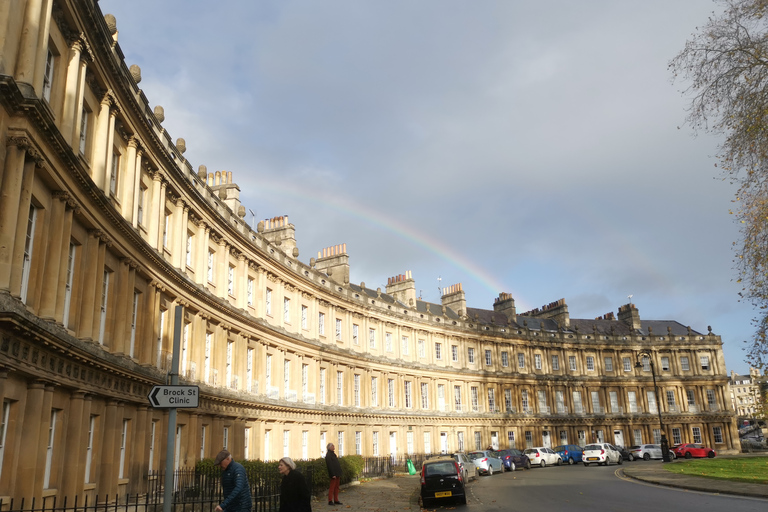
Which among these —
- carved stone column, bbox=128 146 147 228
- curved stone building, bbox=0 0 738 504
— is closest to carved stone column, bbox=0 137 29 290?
curved stone building, bbox=0 0 738 504

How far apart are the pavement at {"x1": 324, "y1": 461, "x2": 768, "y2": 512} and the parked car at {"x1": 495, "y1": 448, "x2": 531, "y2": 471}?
1223 centimetres

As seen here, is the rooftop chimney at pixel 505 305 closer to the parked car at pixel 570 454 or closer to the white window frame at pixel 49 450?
the parked car at pixel 570 454

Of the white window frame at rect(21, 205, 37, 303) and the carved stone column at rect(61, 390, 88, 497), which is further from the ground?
the white window frame at rect(21, 205, 37, 303)

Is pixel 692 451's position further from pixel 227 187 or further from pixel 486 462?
A: pixel 227 187

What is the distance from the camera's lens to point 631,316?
73.7m

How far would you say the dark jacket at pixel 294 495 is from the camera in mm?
9852

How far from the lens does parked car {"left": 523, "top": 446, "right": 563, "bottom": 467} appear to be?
46656 mm

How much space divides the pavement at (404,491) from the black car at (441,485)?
0.53 meters

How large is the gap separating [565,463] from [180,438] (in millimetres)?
35056

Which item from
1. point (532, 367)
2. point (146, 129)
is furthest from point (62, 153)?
point (532, 367)

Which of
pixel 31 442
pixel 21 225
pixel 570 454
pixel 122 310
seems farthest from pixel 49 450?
pixel 570 454

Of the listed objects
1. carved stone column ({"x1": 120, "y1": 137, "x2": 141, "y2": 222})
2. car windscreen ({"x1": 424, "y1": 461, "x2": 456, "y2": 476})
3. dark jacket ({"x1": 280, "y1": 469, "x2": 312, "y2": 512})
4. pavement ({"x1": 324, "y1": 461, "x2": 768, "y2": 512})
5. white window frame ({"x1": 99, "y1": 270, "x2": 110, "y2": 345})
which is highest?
carved stone column ({"x1": 120, "y1": 137, "x2": 141, "y2": 222})

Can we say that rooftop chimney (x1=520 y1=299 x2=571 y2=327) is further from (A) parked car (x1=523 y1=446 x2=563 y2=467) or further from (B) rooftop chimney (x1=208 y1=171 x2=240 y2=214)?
(B) rooftop chimney (x1=208 y1=171 x2=240 y2=214)

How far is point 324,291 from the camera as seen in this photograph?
41875 mm
